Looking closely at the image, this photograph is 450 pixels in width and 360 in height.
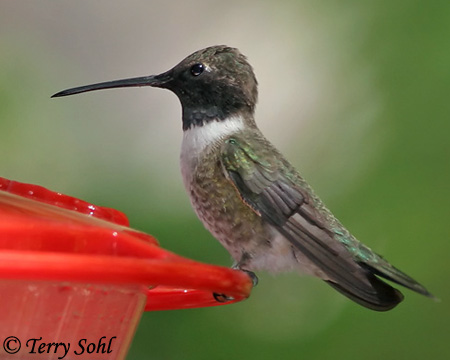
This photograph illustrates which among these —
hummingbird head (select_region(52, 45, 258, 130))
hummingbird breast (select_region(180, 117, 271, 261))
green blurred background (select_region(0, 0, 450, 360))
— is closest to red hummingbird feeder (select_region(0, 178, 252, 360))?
hummingbird breast (select_region(180, 117, 271, 261))

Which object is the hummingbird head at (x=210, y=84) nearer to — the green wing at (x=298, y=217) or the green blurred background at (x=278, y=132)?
the green wing at (x=298, y=217)

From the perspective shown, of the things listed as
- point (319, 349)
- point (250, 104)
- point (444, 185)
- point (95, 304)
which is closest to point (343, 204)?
point (444, 185)

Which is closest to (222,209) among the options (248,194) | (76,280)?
(248,194)

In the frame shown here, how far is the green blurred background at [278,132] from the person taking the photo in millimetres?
2539

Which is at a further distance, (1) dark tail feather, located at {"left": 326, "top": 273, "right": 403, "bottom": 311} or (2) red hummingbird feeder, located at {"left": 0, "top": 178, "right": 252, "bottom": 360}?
(1) dark tail feather, located at {"left": 326, "top": 273, "right": 403, "bottom": 311}

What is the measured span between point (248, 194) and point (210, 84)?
405mm

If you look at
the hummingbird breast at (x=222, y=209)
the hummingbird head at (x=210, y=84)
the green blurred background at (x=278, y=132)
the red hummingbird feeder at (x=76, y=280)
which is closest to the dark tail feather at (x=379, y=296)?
the hummingbird breast at (x=222, y=209)

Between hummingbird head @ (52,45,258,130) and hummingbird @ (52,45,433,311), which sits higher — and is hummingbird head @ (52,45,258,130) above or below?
above

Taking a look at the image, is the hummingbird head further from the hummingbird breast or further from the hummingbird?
the hummingbird breast

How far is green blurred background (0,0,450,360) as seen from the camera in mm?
2539

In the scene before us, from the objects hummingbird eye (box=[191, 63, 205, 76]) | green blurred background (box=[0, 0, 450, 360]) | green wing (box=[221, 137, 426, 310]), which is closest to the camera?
green wing (box=[221, 137, 426, 310])

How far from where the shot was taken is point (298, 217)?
1.71 metres

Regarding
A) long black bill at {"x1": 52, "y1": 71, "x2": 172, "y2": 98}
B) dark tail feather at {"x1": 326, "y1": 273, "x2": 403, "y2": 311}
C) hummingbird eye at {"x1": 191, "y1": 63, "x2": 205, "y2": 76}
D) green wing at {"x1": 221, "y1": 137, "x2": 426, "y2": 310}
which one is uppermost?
hummingbird eye at {"x1": 191, "y1": 63, "x2": 205, "y2": 76}

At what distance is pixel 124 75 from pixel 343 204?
3.49 ft
